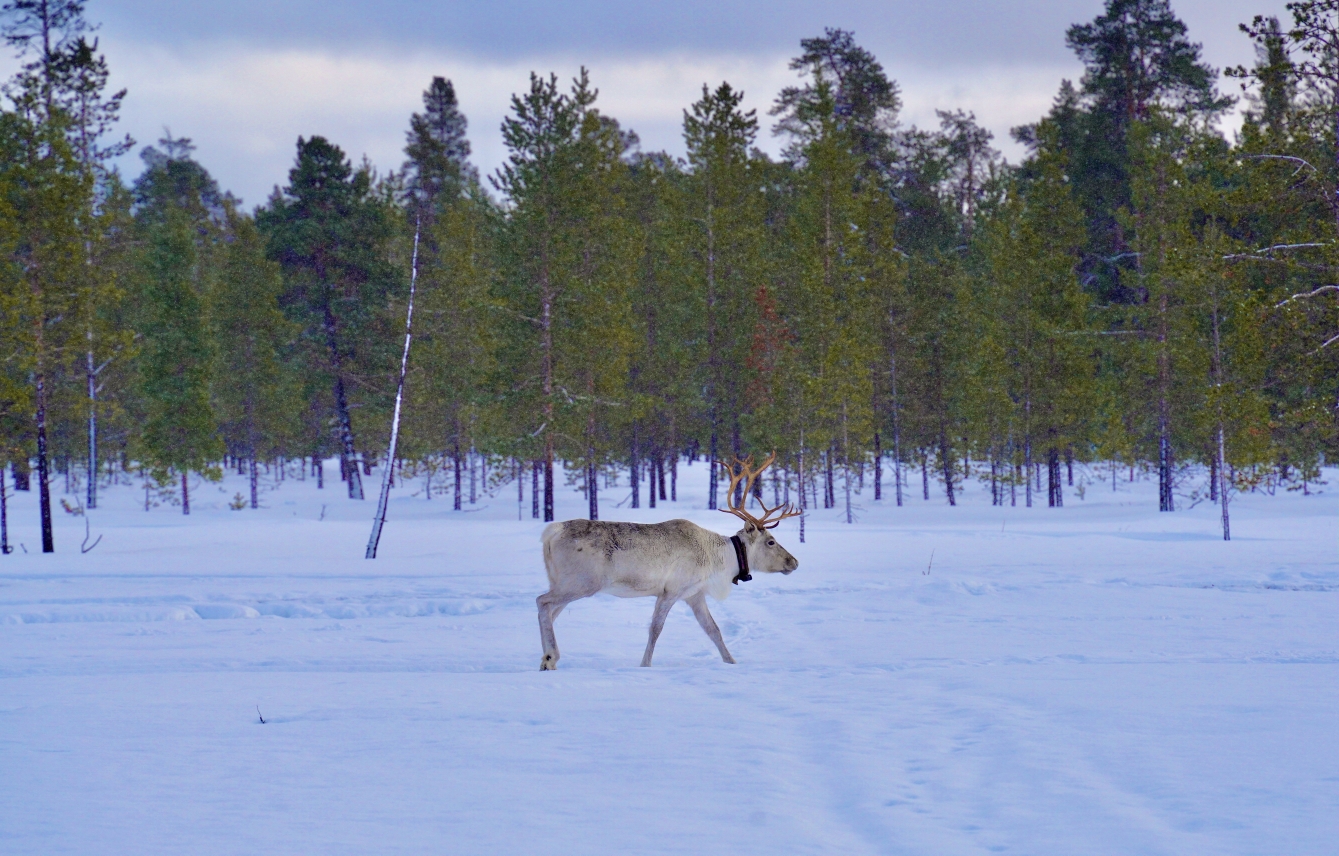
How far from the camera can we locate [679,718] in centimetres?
793

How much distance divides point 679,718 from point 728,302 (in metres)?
30.8

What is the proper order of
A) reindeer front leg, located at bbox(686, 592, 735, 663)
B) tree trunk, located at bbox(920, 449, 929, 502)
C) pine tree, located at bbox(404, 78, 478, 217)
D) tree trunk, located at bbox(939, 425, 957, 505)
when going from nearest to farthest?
reindeer front leg, located at bbox(686, 592, 735, 663)
tree trunk, located at bbox(939, 425, 957, 505)
tree trunk, located at bbox(920, 449, 929, 502)
pine tree, located at bbox(404, 78, 478, 217)

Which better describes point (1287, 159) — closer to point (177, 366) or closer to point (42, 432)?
point (42, 432)

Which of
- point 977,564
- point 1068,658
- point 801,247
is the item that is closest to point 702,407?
point 801,247

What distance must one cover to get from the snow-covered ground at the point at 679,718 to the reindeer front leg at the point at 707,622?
1.38ft

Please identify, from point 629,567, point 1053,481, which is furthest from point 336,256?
point 629,567

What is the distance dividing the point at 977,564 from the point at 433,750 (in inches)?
673

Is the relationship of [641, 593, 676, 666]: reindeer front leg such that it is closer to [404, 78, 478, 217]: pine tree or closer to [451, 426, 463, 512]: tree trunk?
[451, 426, 463, 512]: tree trunk

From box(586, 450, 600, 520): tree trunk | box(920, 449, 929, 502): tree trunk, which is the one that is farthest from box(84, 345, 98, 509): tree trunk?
box(920, 449, 929, 502): tree trunk

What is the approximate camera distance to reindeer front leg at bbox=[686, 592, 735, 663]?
1139cm

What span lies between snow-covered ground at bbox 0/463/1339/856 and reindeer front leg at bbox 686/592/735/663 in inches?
16.5

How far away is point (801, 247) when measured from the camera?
124ft

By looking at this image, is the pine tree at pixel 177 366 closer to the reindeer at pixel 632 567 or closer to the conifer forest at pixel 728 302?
the conifer forest at pixel 728 302

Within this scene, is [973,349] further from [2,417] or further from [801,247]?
[2,417]
